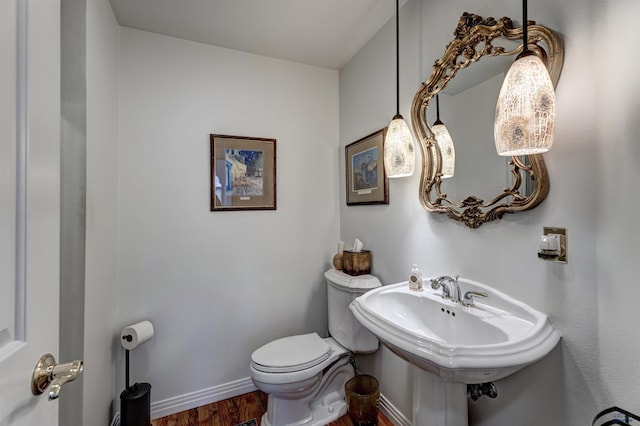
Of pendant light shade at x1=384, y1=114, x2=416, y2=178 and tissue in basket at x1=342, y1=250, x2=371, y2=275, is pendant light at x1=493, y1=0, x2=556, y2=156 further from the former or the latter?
tissue in basket at x1=342, y1=250, x2=371, y2=275

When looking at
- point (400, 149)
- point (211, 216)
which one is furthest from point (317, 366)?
point (400, 149)

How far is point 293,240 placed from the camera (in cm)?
217

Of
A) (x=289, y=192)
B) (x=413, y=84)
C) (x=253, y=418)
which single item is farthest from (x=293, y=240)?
(x=413, y=84)

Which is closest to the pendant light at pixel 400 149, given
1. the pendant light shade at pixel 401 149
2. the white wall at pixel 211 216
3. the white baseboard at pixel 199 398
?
the pendant light shade at pixel 401 149

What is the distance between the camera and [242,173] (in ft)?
6.62

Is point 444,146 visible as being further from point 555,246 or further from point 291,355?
point 291,355

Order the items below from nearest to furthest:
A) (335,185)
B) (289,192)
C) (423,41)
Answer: (423,41) < (289,192) < (335,185)

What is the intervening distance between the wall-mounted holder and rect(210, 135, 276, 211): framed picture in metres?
1.62

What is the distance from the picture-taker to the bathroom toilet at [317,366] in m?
1.55

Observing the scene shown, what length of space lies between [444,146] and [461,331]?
2.76 feet

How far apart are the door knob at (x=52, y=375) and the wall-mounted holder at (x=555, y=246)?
125 cm

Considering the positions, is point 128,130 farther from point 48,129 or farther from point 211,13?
point 48,129

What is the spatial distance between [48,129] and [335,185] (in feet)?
6.15

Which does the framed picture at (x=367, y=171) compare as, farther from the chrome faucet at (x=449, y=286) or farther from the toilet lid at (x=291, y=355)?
the toilet lid at (x=291, y=355)
